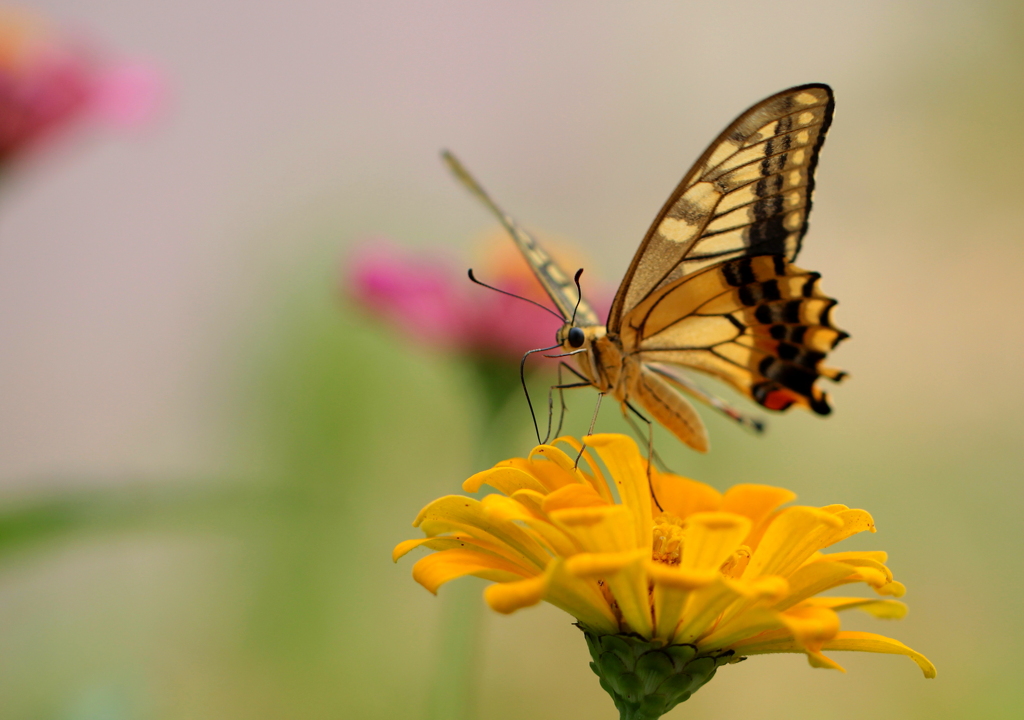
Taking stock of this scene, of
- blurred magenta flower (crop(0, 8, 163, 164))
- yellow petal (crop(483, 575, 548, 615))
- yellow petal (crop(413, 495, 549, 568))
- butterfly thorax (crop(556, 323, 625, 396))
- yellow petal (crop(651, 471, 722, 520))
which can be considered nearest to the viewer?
yellow petal (crop(483, 575, 548, 615))

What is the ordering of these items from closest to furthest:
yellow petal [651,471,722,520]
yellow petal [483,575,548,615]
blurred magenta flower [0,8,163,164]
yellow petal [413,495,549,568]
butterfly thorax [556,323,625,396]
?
yellow petal [483,575,548,615]
yellow petal [413,495,549,568]
yellow petal [651,471,722,520]
butterfly thorax [556,323,625,396]
blurred magenta flower [0,8,163,164]

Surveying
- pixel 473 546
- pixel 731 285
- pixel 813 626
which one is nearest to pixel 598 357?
pixel 731 285

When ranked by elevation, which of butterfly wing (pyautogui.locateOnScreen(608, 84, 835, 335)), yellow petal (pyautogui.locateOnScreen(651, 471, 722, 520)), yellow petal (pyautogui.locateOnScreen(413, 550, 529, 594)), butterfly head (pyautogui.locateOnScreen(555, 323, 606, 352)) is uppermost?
butterfly wing (pyautogui.locateOnScreen(608, 84, 835, 335))

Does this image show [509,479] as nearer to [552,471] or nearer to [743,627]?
[552,471]

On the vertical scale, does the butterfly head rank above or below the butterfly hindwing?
above

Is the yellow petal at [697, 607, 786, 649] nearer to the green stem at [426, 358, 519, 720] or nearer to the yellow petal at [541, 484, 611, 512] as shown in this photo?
the yellow petal at [541, 484, 611, 512]

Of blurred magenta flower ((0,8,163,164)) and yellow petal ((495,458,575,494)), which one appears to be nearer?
yellow petal ((495,458,575,494))

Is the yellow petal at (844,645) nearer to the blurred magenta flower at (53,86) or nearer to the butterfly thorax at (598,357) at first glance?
the butterfly thorax at (598,357)

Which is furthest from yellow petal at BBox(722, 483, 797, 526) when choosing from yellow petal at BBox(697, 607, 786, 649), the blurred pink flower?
the blurred pink flower
